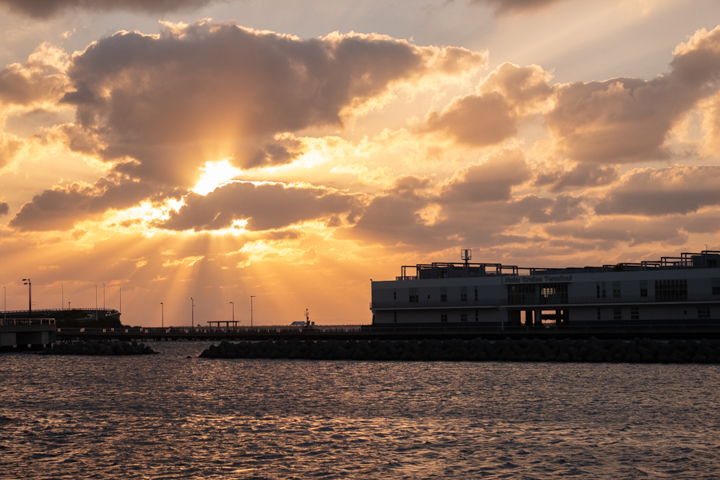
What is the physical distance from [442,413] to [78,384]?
33.9 metres

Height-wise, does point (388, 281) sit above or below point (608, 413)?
above

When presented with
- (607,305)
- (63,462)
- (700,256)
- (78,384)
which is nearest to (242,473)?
(63,462)

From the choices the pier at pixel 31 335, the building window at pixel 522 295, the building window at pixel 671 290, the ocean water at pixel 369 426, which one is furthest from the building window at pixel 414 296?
the ocean water at pixel 369 426

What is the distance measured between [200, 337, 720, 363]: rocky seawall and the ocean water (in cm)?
1081

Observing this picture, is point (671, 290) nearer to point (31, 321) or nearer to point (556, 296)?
point (556, 296)

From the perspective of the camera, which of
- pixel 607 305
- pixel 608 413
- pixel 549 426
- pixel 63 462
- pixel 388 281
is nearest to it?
pixel 63 462

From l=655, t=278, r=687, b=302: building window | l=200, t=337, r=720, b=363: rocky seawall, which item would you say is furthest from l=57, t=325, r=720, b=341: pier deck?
l=200, t=337, r=720, b=363: rocky seawall

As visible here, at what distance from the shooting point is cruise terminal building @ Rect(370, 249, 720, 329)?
111625 millimetres

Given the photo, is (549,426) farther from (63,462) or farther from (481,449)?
(63,462)

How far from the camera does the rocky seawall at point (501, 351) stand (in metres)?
75.8

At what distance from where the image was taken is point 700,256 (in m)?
118

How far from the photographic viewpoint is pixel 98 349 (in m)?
111

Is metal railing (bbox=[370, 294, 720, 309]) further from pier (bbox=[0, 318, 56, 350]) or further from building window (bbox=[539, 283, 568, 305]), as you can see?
pier (bbox=[0, 318, 56, 350])

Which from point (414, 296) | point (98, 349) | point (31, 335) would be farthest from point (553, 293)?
point (31, 335)
